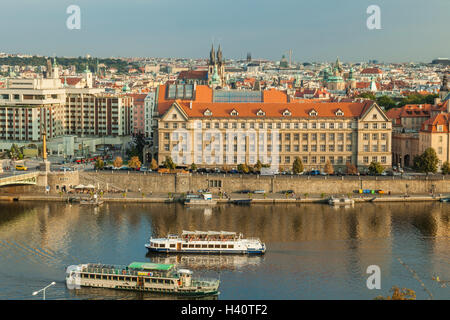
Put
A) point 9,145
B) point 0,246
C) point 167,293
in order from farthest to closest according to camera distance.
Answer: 1. point 9,145
2. point 0,246
3. point 167,293

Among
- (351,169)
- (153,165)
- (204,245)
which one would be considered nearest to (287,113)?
(351,169)

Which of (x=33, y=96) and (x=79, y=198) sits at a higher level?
(x=33, y=96)

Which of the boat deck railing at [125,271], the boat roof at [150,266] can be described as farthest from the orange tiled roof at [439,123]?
the boat deck railing at [125,271]

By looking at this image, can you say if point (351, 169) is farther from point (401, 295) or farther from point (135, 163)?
point (401, 295)

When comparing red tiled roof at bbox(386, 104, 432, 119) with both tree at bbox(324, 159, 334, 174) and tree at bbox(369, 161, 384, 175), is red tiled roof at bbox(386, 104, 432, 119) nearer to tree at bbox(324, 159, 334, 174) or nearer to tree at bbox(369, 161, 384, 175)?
tree at bbox(369, 161, 384, 175)

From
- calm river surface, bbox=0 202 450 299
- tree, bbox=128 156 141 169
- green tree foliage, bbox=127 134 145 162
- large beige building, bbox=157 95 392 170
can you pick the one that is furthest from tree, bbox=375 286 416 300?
green tree foliage, bbox=127 134 145 162

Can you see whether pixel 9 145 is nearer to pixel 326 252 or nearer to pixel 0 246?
pixel 0 246

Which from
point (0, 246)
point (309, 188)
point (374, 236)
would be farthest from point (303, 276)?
point (309, 188)
